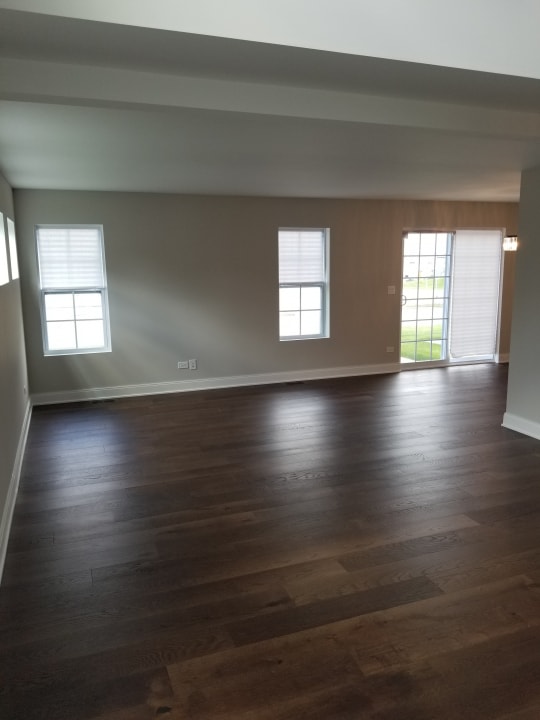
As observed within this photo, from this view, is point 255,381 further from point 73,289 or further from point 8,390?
point 8,390

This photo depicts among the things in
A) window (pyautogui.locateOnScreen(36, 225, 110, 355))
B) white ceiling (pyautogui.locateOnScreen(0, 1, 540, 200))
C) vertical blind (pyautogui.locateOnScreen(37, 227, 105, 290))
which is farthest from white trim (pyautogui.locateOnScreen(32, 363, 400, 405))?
white ceiling (pyautogui.locateOnScreen(0, 1, 540, 200))

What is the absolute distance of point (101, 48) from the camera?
6.80ft

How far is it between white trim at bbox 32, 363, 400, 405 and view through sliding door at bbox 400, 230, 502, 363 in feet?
2.57

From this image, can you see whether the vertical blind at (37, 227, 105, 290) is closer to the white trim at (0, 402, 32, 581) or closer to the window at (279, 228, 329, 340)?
the white trim at (0, 402, 32, 581)

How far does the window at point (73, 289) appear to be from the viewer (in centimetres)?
608

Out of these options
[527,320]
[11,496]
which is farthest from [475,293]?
[11,496]

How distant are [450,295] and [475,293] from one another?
46 cm

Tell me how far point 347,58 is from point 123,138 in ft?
5.69

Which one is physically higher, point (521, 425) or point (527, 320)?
point (527, 320)

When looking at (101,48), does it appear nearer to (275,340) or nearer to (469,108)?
(469,108)

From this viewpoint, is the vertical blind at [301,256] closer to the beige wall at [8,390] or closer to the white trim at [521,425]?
the white trim at [521,425]

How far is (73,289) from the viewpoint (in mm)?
6223

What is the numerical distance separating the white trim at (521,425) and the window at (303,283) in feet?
9.46

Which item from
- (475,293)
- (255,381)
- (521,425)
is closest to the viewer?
(521,425)
